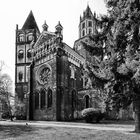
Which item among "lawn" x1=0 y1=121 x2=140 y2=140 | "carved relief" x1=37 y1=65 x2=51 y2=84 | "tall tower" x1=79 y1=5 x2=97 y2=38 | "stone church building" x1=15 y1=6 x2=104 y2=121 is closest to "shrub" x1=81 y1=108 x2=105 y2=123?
"stone church building" x1=15 y1=6 x2=104 y2=121

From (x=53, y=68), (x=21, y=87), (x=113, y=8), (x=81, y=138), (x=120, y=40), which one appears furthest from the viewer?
(x=21, y=87)

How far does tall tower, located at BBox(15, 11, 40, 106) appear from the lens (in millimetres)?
52812

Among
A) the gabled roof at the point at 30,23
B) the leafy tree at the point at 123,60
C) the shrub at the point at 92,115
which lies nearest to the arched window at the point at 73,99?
the shrub at the point at 92,115

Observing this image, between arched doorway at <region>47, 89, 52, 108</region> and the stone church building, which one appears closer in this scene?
the stone church building

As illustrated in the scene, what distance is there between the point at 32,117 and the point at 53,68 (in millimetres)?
9275

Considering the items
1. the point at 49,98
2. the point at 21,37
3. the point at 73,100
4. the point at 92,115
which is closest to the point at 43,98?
the point at 49,98

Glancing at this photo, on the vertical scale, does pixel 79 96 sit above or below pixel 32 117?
above

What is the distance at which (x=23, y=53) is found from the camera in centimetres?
5481

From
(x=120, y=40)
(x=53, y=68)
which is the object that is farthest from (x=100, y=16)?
(x=53, y=68)

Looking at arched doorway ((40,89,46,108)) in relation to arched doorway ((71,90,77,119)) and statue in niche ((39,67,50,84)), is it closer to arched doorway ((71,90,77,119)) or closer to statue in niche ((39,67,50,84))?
statue in niche ((39,67,50,84))

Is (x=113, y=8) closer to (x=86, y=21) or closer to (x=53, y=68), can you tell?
(x=53, y=68)

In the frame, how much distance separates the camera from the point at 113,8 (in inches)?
599

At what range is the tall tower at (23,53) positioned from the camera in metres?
52.8

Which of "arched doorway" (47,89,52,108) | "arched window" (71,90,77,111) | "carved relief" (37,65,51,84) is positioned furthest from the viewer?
"arched window" (71,90,77,111)
